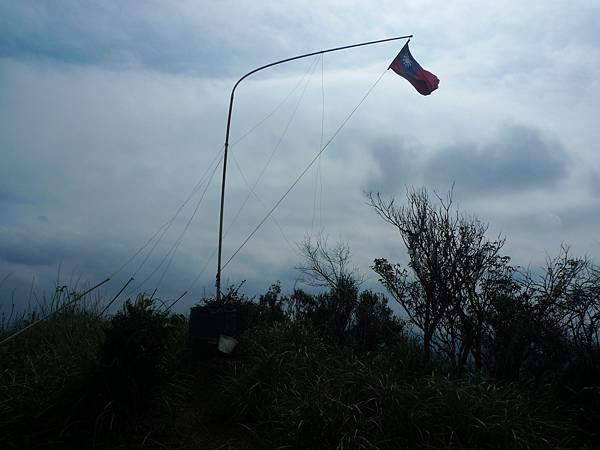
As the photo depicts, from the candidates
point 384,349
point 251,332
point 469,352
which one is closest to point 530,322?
point 469,352

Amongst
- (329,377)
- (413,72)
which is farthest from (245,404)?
(413,72)

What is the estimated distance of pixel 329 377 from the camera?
7.84 metres

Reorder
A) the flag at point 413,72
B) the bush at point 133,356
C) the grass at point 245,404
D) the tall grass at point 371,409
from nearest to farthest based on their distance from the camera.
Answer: the tall grass at point 371,409
the grass at point 245,404
the bush at point 133,356
the flag at point 413,72

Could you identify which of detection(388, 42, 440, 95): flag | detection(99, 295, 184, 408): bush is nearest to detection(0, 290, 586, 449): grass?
→ detection(99, 295, 184, 408): bush

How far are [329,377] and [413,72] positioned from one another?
659 centimetres

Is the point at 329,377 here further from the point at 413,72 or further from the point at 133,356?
the point at 413,72

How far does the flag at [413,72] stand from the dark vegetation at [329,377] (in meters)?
2.73

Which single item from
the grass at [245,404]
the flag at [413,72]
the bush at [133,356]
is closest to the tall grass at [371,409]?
the grass at [245,404]

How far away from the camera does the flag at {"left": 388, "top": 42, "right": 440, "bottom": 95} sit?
1150 centimetres

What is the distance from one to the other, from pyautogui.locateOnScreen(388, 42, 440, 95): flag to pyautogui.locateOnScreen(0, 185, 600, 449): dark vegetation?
273 cm

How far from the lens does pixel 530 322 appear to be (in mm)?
9578

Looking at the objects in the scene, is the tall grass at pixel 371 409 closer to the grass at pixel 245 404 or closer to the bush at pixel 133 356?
the grass at pixel 245 404

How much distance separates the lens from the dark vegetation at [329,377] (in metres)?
6.44

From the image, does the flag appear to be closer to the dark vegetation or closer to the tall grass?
the dark vegetation
